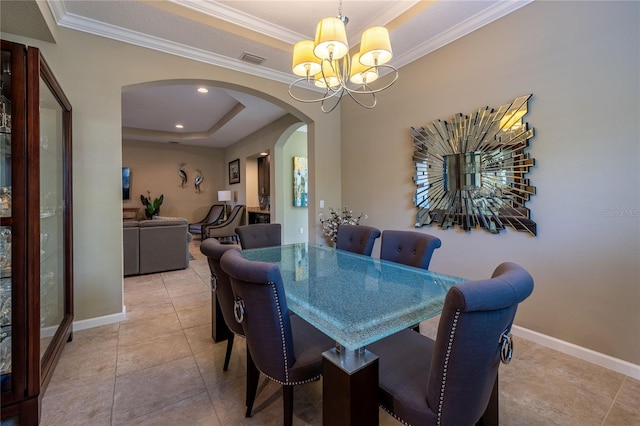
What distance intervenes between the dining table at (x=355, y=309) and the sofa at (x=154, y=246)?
312cm

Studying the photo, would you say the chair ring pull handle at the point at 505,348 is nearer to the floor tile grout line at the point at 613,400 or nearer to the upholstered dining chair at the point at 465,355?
the upholstered dining chair at the point at 465,355

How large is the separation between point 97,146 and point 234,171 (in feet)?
17.7

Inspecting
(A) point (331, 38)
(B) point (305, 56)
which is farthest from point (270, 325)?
(B) point (305, 56)

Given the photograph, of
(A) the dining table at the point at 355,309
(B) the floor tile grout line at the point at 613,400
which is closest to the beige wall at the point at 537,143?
(B) the floor tile grout line at the point at 613,400

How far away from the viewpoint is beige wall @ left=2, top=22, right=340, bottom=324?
247 centimetres

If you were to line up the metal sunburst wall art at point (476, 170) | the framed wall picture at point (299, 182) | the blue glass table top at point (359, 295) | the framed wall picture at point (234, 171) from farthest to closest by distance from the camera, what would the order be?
the framed wall picture at point (234, 171) < the framed wall picture at point (299, 182) < the metal sunburst wall art at point (476, 170) < the blue glass table top at point (359, 295)

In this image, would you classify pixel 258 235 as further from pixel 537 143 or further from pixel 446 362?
pixel 537 143

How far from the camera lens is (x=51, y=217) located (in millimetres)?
1971

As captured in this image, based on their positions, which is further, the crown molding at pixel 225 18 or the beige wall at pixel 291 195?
the beige wall at pixel 291 195

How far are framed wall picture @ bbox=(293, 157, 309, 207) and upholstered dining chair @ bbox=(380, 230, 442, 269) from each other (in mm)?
4052

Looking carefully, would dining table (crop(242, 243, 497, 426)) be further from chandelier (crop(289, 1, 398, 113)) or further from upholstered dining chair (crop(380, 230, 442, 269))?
chandelier (crop(289, 1, 398, 113))

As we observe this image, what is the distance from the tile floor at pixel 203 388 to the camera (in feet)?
4.95

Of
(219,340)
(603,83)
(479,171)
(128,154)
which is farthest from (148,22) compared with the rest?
(128,154)

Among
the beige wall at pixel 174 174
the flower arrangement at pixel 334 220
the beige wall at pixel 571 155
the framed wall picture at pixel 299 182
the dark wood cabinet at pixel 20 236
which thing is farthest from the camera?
the beige wall at pixel 174 174
